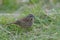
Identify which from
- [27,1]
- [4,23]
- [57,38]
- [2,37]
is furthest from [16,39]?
[27,1]

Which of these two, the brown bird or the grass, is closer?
the grass

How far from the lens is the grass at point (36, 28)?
17.9ft

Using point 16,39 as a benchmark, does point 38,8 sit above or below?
above

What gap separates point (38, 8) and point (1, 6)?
257 cm

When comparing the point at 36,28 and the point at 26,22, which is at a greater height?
the point at 26,22

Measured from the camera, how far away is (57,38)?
5.39 m

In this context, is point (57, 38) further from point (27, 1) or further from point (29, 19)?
point (27, 1)

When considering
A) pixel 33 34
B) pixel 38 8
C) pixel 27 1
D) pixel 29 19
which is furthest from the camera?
pixel 27 1

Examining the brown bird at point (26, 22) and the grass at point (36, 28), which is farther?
the brown bird at point (26, 22)

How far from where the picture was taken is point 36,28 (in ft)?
19.9

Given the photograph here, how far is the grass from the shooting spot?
17.9 ft

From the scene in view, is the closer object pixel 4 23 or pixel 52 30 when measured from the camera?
pixel 52 30

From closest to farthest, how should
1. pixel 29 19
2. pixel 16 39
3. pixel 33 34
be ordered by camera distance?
pixel 16 39, pixel 33 34, pixel 29 19

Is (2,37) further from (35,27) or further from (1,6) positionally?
(1,6)
